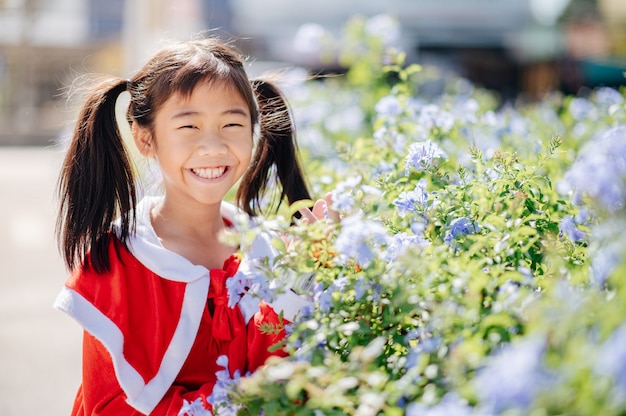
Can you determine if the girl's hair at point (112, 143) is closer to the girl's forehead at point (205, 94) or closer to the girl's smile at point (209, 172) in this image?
the girl's forehead at point (205, 94)

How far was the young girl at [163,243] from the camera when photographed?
1800 mm

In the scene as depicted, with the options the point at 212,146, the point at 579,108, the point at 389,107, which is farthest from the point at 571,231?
the point at 579,108

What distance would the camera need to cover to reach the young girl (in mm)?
1800

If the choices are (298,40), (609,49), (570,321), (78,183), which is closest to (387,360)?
(570,321)

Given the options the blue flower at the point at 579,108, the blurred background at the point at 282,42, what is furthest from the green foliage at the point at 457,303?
the blurred background at the point at 282,42

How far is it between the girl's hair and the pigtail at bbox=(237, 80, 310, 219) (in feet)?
0.46

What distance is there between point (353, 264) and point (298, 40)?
10.6 ft

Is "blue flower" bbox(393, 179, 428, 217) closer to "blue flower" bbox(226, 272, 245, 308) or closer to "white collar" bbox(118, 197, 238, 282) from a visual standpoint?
"blue flower" bbox(226, 272, 245, 308)

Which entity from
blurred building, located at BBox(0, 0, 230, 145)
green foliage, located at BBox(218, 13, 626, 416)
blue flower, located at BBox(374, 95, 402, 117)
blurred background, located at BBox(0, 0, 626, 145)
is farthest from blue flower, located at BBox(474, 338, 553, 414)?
blurred building, located at BBox(0, 0, 230, 145)

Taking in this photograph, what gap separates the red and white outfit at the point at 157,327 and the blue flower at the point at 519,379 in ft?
2.86

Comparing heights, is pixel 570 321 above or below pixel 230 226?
below

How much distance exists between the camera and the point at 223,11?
55.6ft

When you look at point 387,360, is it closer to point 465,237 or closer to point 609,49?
point 465,237

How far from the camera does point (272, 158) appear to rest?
2.33m
